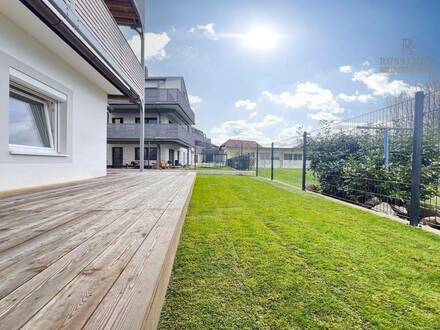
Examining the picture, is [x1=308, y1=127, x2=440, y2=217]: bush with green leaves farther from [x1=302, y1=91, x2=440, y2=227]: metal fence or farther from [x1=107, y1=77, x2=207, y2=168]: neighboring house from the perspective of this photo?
[x1=107, y1=77, x2=207, y2=168]: neighboring house

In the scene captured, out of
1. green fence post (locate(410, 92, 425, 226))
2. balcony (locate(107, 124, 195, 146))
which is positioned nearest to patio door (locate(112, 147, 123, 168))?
balcony (locate(107, 124, 195, 146))

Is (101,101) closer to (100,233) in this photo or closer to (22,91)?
(22,91)

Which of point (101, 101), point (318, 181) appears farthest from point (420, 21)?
point (101, 101)

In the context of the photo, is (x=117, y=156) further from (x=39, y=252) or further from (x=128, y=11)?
(x=39, y=252)

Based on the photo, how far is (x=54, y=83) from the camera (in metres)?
4.32

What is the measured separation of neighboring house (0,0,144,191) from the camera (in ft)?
10.6

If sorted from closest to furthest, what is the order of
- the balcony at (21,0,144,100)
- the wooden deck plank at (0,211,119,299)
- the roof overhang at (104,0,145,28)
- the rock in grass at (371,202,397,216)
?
the wooden deck plank at (0,211,119,299) → the balcony at (21,0,144,100) → the rock in grass at (371,202,397,216) → the roof overhang at (104,0,145,28)

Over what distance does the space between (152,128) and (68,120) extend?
1233 cm

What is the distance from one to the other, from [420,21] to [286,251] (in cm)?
1377

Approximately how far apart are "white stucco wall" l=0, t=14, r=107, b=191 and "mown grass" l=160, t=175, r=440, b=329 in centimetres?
260

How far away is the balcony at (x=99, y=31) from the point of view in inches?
126

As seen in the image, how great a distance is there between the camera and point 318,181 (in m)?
6.91

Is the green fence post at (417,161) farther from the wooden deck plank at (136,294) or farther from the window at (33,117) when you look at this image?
the window at (33,117)

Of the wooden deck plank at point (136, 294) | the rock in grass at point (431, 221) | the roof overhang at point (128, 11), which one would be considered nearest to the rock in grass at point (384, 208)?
the rock in grass at point (431, 221)
